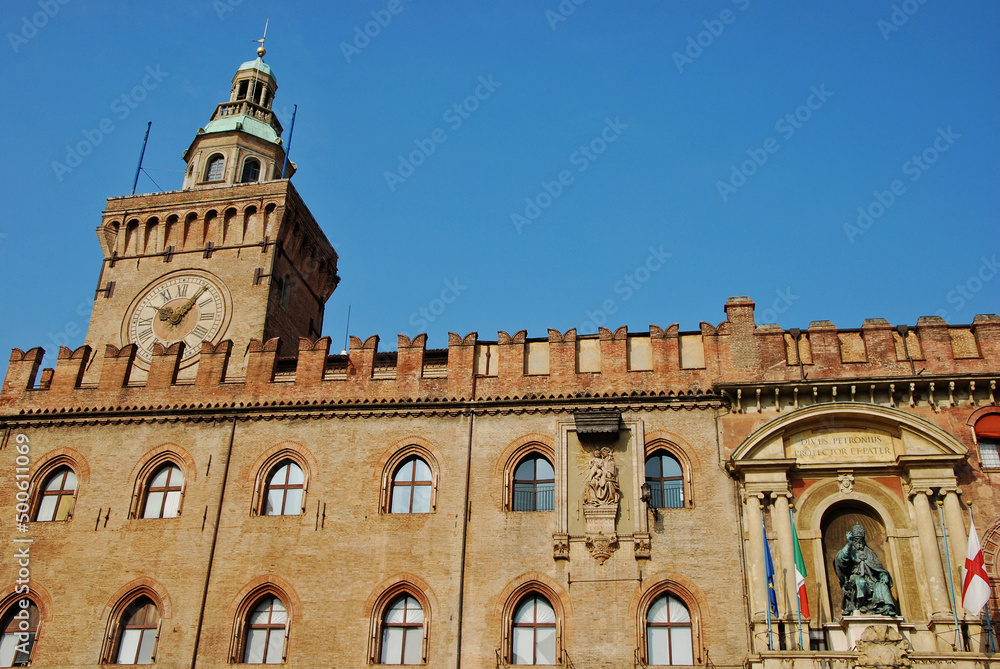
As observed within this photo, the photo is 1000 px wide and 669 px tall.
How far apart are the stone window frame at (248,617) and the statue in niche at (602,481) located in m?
7.16

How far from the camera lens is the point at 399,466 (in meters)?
24.5

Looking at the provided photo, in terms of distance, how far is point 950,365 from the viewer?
2316 cm

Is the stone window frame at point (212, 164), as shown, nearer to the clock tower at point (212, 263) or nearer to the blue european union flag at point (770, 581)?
the clock tower at point (212, 263)

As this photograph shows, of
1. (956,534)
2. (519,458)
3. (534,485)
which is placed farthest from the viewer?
(519,458)

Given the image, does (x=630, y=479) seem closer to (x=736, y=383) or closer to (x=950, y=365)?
(x=736, y=383)

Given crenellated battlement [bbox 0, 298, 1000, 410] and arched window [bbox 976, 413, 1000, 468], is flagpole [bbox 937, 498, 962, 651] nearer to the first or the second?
arched window [bbox 976, 413, 1000, 468]

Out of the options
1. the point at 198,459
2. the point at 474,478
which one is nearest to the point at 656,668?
the point at 474,478

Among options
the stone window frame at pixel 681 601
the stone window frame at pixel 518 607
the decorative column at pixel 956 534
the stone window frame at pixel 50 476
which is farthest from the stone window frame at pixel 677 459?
the stone window frame at pixel 50 476

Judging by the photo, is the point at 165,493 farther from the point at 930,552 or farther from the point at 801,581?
the point at 930,552

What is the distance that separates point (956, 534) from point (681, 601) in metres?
5.80

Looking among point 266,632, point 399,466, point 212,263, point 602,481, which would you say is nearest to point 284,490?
point 399,466

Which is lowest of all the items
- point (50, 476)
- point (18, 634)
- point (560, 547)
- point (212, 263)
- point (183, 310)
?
point (18, 634)

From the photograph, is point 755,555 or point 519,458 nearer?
point 755,555

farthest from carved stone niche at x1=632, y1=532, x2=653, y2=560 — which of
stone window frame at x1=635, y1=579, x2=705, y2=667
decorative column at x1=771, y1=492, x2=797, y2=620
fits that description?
decorative column at x1=771, y1=492, x2=797, y2=620
